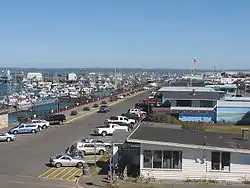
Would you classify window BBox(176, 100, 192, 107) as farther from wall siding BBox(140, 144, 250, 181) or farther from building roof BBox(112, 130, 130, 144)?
wall siding BBox(140, 144, 250, 181)

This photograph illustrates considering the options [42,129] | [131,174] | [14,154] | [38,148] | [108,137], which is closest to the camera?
[131,174]

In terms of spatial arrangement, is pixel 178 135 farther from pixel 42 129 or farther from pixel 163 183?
pixel 42 129

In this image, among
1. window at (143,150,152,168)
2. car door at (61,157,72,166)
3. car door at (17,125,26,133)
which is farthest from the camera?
car door at (17,125,26,133)

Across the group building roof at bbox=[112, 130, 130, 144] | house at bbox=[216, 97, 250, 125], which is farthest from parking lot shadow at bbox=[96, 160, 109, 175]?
house at bbox=[216, 97, 250, 125]

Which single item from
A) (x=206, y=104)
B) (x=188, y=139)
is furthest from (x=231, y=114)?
(x=188, y=139)

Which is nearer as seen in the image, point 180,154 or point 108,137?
point 180,154

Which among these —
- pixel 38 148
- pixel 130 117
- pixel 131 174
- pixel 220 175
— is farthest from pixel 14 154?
pixel 130 117

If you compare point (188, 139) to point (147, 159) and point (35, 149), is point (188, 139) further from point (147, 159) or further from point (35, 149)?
point (35, 149)
